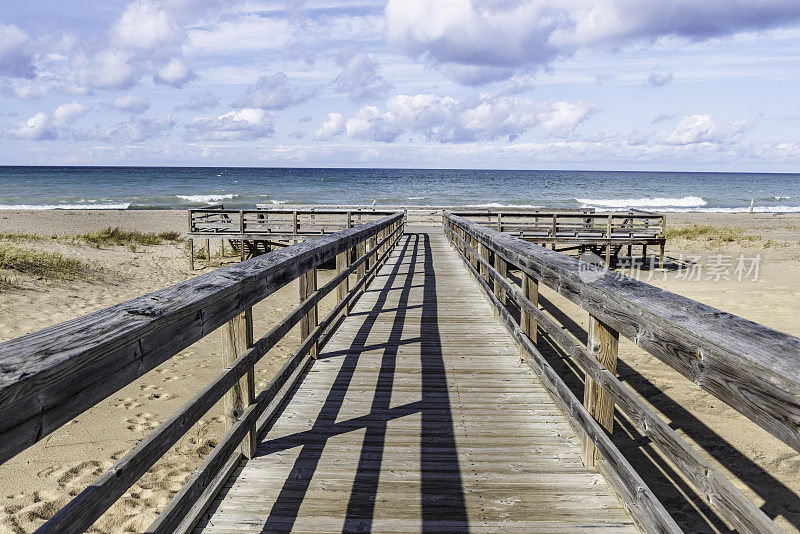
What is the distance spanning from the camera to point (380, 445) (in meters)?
3.19

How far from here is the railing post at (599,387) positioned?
2.66 meters

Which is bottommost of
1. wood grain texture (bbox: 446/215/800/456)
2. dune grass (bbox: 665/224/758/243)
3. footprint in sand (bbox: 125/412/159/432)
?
footprint in sand (bbox: 125/412/159/432)

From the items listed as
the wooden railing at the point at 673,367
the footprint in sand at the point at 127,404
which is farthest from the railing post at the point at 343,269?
the wooden railing at the point at 673,367

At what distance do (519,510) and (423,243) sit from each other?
1552 centimetres

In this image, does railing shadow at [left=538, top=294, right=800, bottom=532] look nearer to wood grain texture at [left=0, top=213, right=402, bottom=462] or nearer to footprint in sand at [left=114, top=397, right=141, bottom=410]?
wood grain texture at [left=0, top=213, right=402, bottom=462]

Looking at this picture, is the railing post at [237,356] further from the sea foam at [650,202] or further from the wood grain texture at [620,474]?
the sea foam at [650,202]

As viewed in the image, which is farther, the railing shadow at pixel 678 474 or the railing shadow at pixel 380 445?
the railing shadow at pixel 678 474

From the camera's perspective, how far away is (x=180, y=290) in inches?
84.7

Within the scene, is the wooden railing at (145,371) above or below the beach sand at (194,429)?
above

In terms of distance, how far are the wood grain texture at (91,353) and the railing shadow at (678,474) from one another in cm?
339

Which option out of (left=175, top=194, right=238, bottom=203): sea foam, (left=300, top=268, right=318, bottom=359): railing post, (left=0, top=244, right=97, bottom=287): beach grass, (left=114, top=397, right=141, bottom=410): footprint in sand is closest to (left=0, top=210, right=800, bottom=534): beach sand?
(left=114, top=397, right=141, bottom=410): footprint in sand

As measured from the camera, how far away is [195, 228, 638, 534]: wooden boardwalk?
246 cm

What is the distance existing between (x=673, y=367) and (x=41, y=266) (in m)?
13.6

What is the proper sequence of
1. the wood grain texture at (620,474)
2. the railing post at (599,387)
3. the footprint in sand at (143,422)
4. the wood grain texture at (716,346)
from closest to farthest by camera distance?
the wood grain texture at (716,346), the wood grain texture at (620,474), the railing post at (599,387), the footprint in sand at (143,422)
